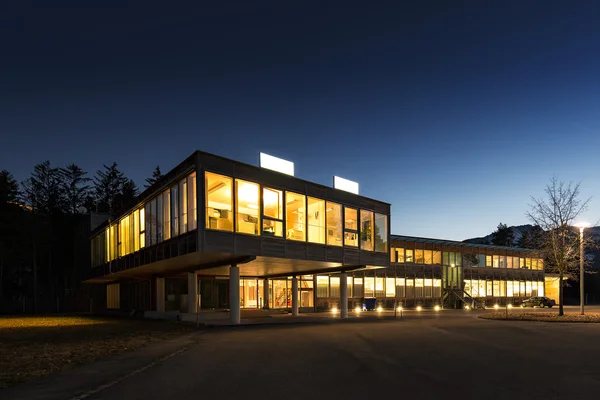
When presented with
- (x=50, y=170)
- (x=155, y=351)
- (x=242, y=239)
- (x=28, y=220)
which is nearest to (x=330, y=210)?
(x=242, y=239)

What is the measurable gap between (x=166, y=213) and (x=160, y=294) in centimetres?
1326

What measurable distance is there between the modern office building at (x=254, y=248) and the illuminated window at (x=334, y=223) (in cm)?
7

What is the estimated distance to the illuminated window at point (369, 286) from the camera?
173 feet

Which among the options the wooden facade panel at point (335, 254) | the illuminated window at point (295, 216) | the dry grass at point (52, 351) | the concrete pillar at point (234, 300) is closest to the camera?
the dry grass at point (52, 351)

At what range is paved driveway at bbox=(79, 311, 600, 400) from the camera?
9273 millimetres

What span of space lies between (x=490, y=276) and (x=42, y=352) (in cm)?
6011

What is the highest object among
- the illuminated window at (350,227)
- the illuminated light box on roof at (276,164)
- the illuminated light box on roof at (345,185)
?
the illuminated light box on roof at (276,164)

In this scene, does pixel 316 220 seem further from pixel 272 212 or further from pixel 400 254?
pixel 400 254

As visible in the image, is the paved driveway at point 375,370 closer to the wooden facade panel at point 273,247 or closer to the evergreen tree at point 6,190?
the wooden facade panel at point 273,247

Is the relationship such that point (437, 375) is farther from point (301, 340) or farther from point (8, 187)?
point (8, 187)

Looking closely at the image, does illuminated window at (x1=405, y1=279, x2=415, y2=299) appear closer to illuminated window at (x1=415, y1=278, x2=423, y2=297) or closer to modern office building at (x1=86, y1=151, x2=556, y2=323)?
modern office building at (x1=86, y1=151, x2=556, y2=323)

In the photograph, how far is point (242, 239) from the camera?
27578 millimetres

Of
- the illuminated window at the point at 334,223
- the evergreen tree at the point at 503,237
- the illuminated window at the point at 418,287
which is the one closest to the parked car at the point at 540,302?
the illuminated window at the point at 418,287

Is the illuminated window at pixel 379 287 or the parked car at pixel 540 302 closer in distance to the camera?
the illuminated window at pixel 379 287
